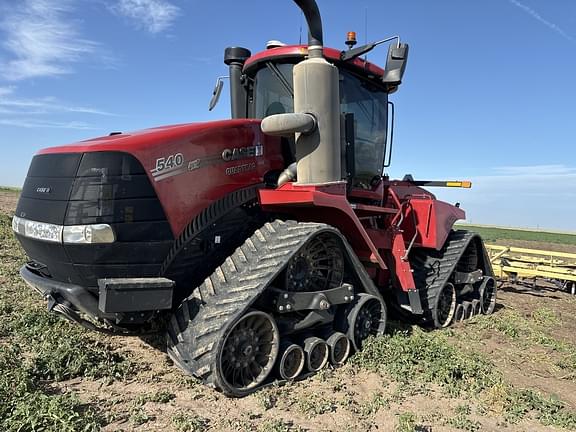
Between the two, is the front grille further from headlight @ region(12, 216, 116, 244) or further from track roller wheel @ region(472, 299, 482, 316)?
track roller wheel @ region(472, 299, 482, 316)

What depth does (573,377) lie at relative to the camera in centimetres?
483

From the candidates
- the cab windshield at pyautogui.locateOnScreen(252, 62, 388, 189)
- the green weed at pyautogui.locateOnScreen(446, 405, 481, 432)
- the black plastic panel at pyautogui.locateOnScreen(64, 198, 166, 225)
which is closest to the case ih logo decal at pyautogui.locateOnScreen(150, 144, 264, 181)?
the black plastic panel at pyautogui.locateOnScreen(64, 198, 166, 225)

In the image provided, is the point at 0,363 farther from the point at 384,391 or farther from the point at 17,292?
the point at 384,391

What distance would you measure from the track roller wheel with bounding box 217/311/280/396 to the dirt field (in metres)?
0.14

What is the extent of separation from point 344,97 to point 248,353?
2936 millimetres

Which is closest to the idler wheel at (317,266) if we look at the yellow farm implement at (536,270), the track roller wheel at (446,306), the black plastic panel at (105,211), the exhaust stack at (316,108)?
the exhaust stack at (316,108)

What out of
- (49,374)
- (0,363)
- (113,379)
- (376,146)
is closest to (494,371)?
(376,146)

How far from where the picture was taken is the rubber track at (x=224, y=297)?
3.56 m

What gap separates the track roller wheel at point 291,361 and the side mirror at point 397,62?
8.42 feet

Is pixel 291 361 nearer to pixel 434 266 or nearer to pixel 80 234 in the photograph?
pixel 80 234

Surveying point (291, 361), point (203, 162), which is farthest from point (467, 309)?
point (203, 162)

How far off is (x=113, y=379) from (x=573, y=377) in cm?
436

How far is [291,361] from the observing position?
413 centimetres

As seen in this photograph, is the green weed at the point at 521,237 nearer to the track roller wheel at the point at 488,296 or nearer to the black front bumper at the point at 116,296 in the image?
the track roller wheel at the point at 488,296
